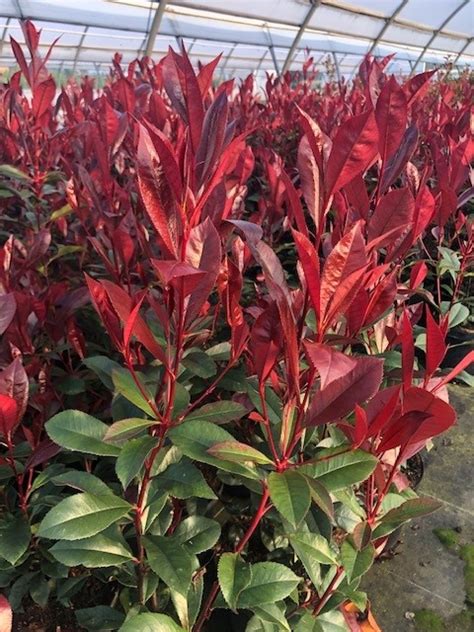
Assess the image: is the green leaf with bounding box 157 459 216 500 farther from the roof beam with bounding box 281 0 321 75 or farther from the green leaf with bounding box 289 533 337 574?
the roof beam with bounding box 281 0 321 75

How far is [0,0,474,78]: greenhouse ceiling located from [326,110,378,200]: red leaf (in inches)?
448

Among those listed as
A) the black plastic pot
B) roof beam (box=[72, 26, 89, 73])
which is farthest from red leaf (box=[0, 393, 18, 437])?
roof beam (box=[72, 26, 89, 73])

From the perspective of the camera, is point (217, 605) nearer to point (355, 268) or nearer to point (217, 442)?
point (217, 442)

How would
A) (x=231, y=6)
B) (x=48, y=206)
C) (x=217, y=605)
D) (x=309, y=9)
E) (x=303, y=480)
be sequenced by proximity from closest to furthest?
(x=303, y=480) → (x=217, y=605) → (x=48, y=206) → (x=231, y=6) → (x=309, y=9)

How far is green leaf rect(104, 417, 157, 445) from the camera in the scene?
108 centimetres

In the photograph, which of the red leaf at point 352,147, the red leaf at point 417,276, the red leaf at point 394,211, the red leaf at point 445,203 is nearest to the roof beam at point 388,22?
the red leaf at point 445,203

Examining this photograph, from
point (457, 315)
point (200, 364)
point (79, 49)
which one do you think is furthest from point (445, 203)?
point (79, 49)

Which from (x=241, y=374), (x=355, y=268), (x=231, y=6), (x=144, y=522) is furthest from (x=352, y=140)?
(x=231, y=6)

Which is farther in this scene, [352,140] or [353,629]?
[353,629]

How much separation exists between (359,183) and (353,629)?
1154 millimetres

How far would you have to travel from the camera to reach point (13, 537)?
1.30m

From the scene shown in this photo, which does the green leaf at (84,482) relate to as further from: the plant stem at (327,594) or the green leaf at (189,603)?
the plant stem at (327,594)

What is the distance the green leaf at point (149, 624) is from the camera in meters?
1.14

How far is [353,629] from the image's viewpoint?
1.54 m
